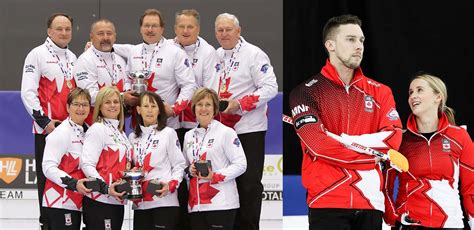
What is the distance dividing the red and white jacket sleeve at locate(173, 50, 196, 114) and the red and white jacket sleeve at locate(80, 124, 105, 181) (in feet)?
2.22

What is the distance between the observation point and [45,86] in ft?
18.7

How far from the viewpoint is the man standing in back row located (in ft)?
18.9

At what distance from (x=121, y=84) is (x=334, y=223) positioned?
2368 mm

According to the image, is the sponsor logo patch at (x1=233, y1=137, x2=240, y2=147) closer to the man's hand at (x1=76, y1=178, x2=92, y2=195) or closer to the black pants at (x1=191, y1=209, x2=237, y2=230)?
the black pants at (x1=191, y1=209, x2=237, y2=230)

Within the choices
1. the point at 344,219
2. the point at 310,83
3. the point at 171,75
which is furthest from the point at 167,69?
the point at 344,219

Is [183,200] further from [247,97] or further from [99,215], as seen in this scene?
[247,97]

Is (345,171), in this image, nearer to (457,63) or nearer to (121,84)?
(121,84)

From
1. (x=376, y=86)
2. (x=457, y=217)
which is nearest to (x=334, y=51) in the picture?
(x=376, y=86)

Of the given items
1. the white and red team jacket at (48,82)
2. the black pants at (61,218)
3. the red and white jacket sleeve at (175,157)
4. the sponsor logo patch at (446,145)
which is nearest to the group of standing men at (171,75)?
the white and red team jacket at (48,82)

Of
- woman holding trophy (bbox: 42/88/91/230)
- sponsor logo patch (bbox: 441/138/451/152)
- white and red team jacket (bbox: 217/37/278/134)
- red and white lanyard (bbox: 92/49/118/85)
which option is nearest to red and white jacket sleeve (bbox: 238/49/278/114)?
white and red team jacket (bbox: 217/37/278/134)

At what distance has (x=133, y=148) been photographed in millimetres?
5293

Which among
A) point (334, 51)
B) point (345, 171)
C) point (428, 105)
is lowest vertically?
point (345, 171)

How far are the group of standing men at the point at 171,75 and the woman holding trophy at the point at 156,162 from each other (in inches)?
Result: 8.1

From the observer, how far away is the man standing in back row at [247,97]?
5.77 metres
